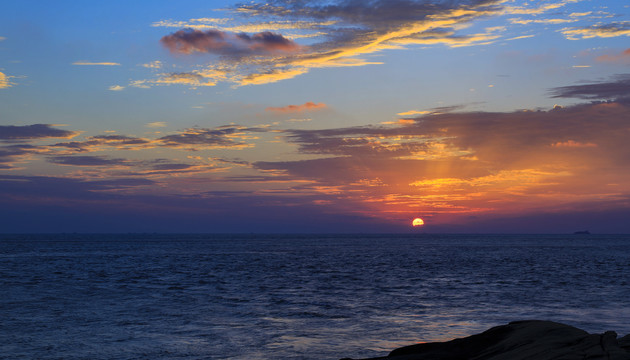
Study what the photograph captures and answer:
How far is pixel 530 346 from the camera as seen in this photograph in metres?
10.7

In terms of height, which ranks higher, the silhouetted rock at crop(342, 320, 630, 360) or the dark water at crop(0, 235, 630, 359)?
the silhouetted rock at crop(342, 320, 630, 360)

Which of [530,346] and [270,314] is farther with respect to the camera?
[270,314]

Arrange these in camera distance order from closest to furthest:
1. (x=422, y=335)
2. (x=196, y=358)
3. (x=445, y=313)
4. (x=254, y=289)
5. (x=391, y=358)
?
(x=391, y=358) → (x=196, y=358) → (x=422, y=335) → (x=445, y=313) → (x=254, y=289)

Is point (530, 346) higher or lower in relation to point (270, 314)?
higher

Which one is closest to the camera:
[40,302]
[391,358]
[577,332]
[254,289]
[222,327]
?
[577,332]

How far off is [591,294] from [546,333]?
26217mm

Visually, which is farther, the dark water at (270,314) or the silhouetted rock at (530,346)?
the dark water at (270,314)

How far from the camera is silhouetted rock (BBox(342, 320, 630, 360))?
9.17m

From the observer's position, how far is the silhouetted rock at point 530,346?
917 centimetres

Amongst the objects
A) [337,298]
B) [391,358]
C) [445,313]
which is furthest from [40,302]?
[391,358]

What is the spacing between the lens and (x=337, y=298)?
3203cm

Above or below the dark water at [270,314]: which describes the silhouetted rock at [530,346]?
above

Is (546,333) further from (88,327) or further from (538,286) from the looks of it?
(538,286)

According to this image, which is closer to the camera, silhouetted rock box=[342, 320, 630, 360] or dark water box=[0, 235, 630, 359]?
silhouetted rock box=[342, 320, 630, 360]
